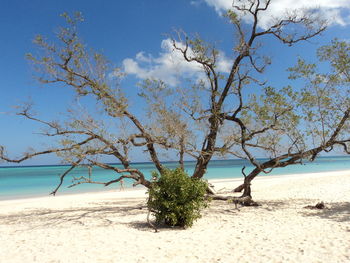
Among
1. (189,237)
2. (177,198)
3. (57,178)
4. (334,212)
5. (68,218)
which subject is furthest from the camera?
(57,178)

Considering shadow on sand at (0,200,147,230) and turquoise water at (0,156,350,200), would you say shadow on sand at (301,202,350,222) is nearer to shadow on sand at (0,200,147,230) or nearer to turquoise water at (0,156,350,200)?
turquoise water at (0,156,350,200)

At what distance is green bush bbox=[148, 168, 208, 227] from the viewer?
8977 mm

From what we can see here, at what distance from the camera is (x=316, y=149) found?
12.7 metres

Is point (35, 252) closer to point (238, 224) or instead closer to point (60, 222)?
point (60, 222)

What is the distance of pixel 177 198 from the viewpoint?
9.09m

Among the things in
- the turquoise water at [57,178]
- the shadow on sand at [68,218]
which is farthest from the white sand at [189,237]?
the turquoise water at [57,178]

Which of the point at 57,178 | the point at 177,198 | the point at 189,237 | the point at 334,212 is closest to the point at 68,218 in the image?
the point at 177,198

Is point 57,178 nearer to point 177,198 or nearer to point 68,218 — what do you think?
point 68,218

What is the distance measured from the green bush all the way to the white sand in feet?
1.28

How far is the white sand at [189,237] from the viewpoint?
634cm

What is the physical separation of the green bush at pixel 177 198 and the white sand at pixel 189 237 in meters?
0.39

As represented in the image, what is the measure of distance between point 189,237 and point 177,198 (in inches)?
54.9

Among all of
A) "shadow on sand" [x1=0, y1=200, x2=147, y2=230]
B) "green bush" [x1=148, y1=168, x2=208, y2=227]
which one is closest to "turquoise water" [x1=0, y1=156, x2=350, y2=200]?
"green bush" [x1=148, y1=168, x2=208, y2=227]

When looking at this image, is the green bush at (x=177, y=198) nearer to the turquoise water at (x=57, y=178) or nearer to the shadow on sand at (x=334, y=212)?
the turquoise water at (x=57, y=178)
